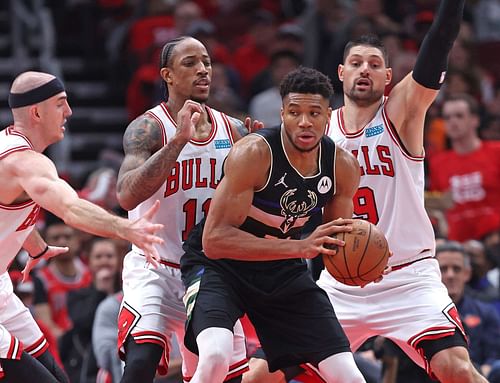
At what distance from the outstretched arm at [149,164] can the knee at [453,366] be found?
2.08 metres

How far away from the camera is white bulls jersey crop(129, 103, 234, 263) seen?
25.1ft

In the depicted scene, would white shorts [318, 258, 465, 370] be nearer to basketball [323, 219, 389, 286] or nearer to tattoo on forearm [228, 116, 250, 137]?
basketball [323, 219, 389, 286]

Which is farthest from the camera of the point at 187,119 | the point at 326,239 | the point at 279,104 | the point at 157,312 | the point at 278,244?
the point at 279,104

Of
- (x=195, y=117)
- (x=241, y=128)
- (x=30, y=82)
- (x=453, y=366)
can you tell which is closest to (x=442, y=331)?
(x=453, y=366)

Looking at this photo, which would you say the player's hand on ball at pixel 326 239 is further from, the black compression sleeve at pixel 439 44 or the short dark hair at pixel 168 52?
the short dark hair at pixel 168 52

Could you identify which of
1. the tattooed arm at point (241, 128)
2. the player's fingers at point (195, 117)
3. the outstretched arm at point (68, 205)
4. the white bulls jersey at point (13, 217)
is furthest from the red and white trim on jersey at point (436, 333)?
the white bulls jersey at point (13, 217)

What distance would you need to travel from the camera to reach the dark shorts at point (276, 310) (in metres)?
6.96

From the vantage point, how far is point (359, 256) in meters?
6.77

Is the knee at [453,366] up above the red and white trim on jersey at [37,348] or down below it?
above

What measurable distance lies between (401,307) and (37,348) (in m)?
2.42

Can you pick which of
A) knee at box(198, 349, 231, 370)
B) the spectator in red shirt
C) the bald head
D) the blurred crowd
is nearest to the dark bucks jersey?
knee at box(198, 349, 231, 370)

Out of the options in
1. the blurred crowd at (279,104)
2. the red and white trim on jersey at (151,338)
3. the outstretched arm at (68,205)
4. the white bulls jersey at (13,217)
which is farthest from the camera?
the blurred crowd at (279,104)

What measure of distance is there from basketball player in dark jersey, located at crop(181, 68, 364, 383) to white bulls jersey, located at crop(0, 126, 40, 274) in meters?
1.01

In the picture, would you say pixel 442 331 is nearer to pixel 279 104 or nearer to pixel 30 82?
pixel 30 82
